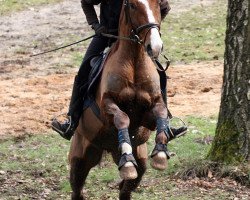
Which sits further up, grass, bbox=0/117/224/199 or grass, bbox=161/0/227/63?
grass, bbox=0/117/224/199

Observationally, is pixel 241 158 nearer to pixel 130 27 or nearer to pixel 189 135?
pixel 189 135

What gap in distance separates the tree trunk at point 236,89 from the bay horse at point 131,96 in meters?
2.09

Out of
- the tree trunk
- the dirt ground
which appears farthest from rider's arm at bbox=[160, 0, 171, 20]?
the dirt ground

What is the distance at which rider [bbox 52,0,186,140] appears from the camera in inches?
300

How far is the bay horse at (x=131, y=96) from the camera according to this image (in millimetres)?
6539

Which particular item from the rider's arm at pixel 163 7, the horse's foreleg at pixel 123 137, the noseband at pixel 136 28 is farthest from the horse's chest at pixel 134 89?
the rider's arm at pixel 163 7

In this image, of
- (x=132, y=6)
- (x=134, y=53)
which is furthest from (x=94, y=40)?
(x=132, y=6)

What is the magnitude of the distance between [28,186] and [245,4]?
12.7 ft

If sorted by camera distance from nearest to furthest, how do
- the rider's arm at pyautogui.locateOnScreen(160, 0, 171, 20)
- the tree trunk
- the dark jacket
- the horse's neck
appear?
the horse's neck → the rider's arm at pyautogui.locateOnScreen(160, 0, 171, 20) → the dark jacket → the tree trunk

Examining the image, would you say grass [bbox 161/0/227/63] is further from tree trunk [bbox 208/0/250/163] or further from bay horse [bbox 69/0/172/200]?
bay horse [bbox 69/0/172/200]

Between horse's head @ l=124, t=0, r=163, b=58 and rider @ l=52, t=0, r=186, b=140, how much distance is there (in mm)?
665

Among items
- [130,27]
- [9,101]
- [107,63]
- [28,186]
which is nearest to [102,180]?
[28,186]

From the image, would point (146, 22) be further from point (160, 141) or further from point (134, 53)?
point (160, 141)

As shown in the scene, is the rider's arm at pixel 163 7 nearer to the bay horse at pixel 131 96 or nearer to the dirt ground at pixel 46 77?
the bay horse at pixel 131 96
